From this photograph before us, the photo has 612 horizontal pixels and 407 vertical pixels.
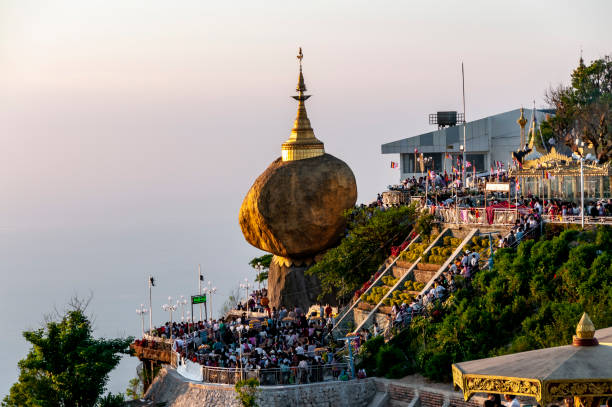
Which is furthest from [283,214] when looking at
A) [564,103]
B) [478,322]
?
[564,103]

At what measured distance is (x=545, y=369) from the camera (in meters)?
15.5

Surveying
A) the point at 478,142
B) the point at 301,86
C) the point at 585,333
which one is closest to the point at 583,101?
the point at 478,142

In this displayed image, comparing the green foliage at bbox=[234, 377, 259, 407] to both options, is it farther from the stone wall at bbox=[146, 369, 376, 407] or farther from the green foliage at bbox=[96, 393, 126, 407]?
the green foliage at bbox=[96, 393, 126, 407]

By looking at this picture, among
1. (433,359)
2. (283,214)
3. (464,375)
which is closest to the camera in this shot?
(464,375)

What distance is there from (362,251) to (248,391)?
47.4 feet

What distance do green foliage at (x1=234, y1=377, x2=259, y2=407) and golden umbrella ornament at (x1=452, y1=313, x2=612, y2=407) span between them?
17094mm

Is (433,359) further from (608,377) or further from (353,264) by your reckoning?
(608,377)

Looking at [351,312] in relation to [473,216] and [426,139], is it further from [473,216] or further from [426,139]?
[426,139]

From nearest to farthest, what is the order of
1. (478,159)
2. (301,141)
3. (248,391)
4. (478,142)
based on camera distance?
(248,391) < (301,141) < (478,142) < (478,159)

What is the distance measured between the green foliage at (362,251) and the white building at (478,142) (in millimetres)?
24562

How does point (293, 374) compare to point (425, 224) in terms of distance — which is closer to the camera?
point (293, 374)

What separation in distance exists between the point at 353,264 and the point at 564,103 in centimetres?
2764

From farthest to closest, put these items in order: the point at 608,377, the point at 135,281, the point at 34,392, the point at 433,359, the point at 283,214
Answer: the point at 135,281, the point at 283,214, the point at 34,392, the point at 433,359, the point at 608,377

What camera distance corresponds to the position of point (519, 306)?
33844 millimetres
